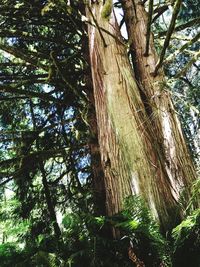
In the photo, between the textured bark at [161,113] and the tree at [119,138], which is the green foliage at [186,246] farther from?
the textured bark at [161,113]

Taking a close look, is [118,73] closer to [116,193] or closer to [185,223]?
[116,193]

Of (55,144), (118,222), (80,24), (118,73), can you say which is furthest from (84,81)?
(118,222)

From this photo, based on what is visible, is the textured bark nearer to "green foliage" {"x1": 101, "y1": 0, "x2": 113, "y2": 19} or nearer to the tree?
the tree

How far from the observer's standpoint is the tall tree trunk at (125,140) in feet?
8.81

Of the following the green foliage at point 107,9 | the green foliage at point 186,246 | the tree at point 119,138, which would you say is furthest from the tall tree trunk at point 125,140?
the green foliage at point 186,246

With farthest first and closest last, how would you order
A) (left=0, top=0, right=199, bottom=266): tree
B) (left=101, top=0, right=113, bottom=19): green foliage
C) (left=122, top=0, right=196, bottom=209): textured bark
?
(left=101, top=0, right=113, bottom=19): green foliage → (left=122, top=0, right=196, bottom=209): textured bark → (left=0, top=0, right=199, bottom=266): tree

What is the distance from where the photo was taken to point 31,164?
5.20m

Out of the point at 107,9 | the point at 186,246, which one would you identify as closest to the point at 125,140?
the point at 186,246

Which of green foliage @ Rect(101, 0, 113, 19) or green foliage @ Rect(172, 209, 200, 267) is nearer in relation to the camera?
green foliage @ Rect(172, 209, 200, 267)

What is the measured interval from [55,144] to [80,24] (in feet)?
6.79

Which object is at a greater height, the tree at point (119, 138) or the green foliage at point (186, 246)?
the tree at point (119, 138)

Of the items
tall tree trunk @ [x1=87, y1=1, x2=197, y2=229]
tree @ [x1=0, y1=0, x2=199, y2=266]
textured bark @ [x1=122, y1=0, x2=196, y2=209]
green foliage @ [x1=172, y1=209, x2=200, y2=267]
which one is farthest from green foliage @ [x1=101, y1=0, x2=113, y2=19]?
green foliage @ [x1=172, y1=209, x2=200, y2=267]

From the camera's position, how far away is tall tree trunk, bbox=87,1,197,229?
2.69m

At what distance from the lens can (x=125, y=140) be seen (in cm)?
294
